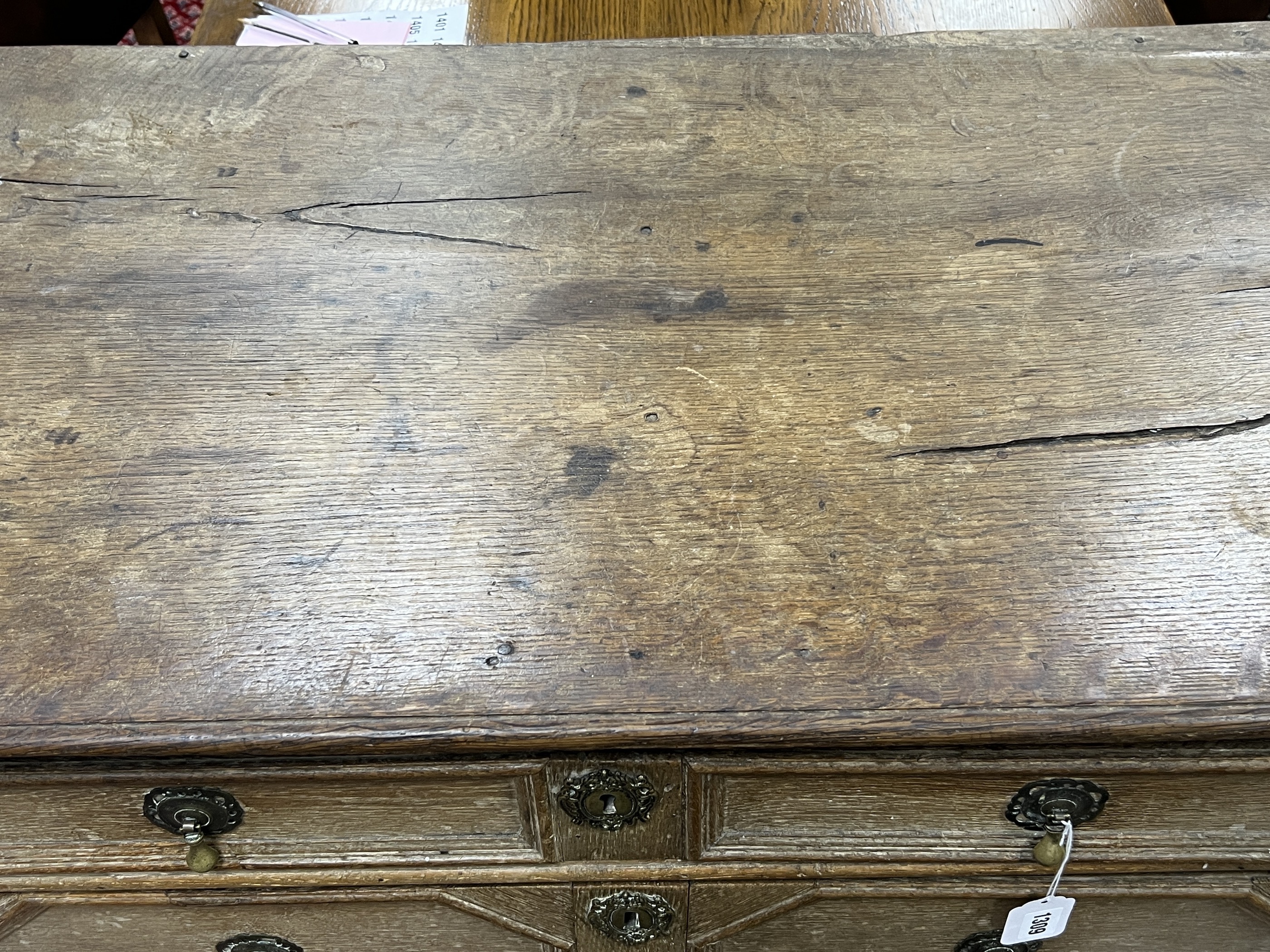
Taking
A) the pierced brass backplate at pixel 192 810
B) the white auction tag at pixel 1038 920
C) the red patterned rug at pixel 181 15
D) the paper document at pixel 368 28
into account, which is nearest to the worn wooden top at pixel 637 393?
the pierced brass backplate at pixel 192 810

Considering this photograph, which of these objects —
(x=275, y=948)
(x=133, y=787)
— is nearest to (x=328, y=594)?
(x=133, y=787)

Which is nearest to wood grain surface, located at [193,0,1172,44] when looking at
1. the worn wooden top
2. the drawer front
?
the worn wooden top

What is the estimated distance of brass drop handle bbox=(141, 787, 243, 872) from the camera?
0.70m

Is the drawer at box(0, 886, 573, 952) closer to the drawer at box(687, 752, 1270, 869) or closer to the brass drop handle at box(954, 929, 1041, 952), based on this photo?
the drawer at box(687, 752, 1270, 869)

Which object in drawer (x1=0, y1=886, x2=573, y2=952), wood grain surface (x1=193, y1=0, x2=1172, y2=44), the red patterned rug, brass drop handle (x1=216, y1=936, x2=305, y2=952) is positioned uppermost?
the red patterned rug

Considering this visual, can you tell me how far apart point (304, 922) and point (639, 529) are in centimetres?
42

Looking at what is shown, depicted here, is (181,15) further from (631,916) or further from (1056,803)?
(1056,803)

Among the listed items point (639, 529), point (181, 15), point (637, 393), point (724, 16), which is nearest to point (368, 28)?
point (724, 16)

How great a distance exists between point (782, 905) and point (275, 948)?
404mm

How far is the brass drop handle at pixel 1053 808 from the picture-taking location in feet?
2.31

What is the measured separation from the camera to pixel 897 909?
0.80 m

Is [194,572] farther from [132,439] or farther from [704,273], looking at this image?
[704,273]

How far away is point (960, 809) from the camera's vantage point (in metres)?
0.72

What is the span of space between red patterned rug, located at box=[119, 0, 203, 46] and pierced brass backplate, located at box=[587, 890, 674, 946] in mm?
2417
